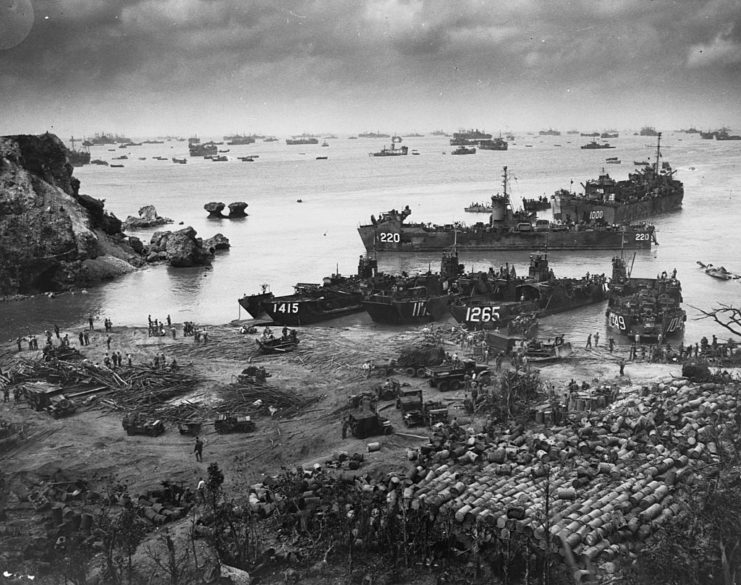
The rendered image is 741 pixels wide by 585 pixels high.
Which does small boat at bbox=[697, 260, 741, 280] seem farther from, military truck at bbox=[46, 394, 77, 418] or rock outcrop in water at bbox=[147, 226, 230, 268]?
military truck at bbox=[46, 394, 77, 418]

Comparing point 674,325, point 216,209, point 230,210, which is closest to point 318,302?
point 674,325

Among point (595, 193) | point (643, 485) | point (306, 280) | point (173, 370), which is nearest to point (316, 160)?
point (595, 193)

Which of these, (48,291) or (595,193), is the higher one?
(595,193)

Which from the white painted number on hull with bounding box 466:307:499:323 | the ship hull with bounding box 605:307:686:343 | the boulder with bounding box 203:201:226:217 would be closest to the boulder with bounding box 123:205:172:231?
the boulder with bounding box 203:201:226:217

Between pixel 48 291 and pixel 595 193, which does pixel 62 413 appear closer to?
pixel 48 291

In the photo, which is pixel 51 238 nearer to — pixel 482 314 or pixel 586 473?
pixel 482 314

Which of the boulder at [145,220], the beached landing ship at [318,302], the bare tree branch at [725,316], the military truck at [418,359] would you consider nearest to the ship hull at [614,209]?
the bare tree branch at [725,316]
